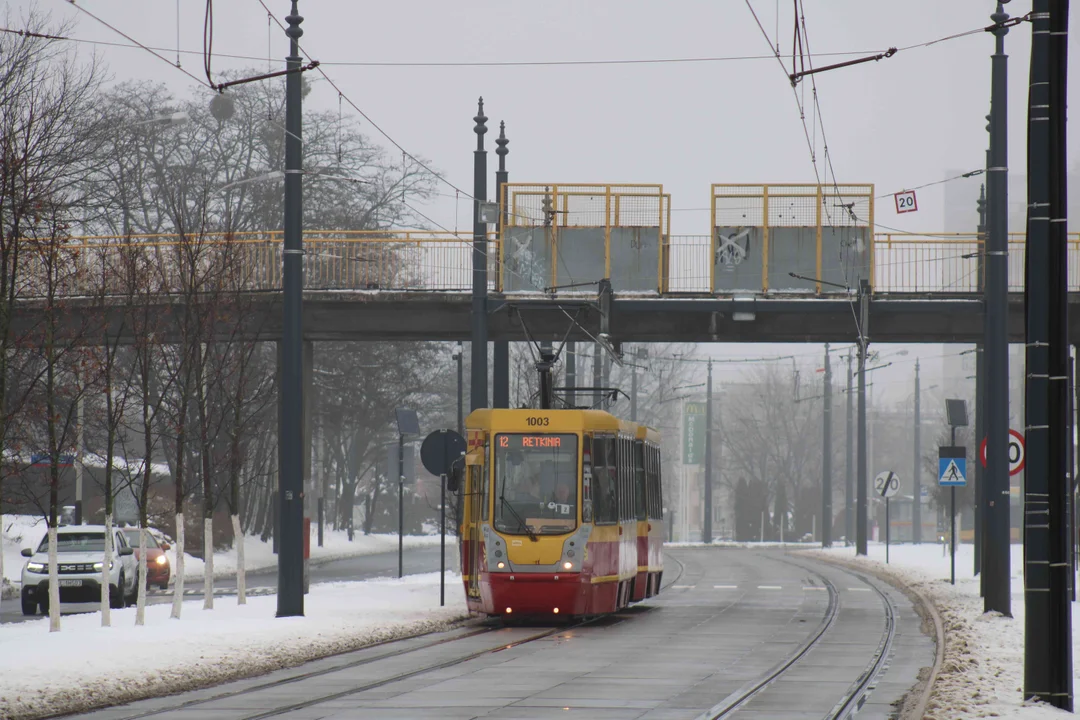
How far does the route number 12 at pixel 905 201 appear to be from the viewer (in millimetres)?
27562

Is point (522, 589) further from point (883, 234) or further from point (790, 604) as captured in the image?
point (883, 234)

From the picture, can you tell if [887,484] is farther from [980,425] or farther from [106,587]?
[106,587]

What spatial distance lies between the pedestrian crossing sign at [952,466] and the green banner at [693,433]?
46.4m

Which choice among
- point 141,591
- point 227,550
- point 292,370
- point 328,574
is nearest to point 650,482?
point 292,370

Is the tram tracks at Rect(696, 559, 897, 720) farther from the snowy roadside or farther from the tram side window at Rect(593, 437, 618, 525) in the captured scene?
the snowy roadside

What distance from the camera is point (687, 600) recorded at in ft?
98.9

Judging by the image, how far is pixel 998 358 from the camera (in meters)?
23.5

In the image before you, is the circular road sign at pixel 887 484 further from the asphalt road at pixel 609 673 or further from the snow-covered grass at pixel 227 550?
the snow-covered grass at pixel 227 550

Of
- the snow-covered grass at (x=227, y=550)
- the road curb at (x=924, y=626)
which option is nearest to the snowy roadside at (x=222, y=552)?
the snow-covered grass at (x=227, y=550)

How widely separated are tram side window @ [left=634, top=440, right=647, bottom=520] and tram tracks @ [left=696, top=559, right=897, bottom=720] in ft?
10.9

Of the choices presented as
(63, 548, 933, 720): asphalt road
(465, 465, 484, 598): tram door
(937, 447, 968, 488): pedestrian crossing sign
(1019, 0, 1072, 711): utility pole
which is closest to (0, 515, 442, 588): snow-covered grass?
(465, 465, 484, 598): tram door

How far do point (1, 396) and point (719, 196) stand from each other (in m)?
16.6

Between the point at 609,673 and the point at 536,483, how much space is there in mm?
7085

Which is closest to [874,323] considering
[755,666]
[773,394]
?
[755,666]
